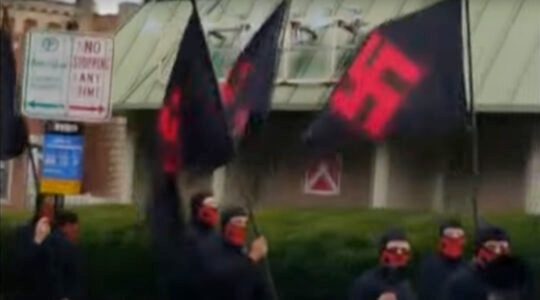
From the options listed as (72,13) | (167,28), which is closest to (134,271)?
(167,28)

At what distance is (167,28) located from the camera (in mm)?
29469

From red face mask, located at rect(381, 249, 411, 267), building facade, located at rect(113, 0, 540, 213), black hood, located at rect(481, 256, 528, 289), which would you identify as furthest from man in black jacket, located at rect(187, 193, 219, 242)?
building facade, located at rect(113, 0, 540, 213)

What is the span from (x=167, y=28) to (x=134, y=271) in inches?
350

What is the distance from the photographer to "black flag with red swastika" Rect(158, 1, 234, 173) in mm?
15797

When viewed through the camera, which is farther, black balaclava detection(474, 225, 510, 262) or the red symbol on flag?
the red symbol on flag

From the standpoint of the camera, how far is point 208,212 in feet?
44.0

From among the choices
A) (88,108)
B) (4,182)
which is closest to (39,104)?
(88,108)

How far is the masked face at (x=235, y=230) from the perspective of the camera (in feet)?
43.6

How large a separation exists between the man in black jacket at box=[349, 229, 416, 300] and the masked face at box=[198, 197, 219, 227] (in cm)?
112

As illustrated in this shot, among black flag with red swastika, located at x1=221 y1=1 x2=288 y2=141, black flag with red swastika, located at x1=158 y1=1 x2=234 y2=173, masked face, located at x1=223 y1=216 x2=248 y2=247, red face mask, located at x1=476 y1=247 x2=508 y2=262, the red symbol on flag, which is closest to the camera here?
red face mask, located at x1=476 y1=247 x2=508 y2=262

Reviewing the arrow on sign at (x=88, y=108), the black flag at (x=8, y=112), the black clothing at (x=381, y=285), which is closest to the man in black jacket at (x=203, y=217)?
the black clothing at (x=381, y=285)

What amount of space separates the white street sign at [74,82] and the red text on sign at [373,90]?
5.79 m

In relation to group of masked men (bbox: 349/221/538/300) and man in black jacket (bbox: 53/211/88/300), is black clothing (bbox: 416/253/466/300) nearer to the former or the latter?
group of masked men (bbox: 349/221/538/300)

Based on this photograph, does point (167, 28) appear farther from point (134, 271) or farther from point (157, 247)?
point (157, 247)
